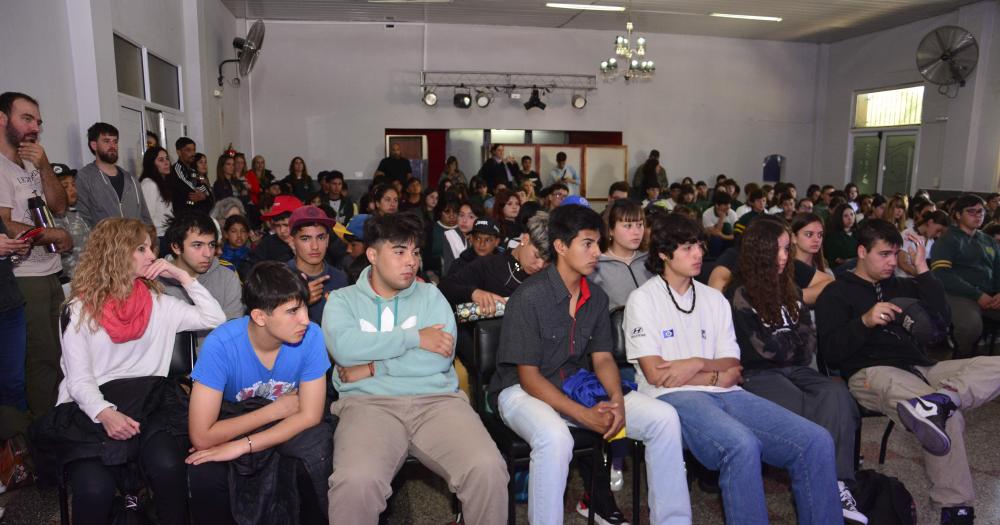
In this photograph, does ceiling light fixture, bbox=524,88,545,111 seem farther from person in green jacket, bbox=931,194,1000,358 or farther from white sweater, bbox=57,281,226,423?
white sweater, bbox=57,281,226,423

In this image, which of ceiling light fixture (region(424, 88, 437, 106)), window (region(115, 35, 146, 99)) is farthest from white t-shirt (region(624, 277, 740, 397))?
ceiling light fixture (region(424, 88, 437, 106))

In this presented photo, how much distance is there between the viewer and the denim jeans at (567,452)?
2322 mm

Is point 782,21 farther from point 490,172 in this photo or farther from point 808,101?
point 490,172

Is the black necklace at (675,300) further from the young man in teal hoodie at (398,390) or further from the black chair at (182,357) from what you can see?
the black chair at (182,357)

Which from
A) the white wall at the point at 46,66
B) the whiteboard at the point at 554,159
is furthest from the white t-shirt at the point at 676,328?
the whiteboard at the point at 554,159

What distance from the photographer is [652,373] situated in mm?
2668

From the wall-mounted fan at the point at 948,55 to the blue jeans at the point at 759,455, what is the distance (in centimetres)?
996

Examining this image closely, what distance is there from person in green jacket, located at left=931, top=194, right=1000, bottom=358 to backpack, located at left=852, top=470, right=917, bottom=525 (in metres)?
2.40

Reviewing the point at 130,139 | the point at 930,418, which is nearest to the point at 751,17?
the point at 130,139

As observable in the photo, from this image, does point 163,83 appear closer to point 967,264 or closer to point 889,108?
point 967,264

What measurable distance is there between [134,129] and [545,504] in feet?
18.6

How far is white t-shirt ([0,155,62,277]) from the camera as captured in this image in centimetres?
324

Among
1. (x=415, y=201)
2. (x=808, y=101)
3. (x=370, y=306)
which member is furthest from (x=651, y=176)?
(x=370, y=306)

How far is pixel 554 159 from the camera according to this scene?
12547 mm
